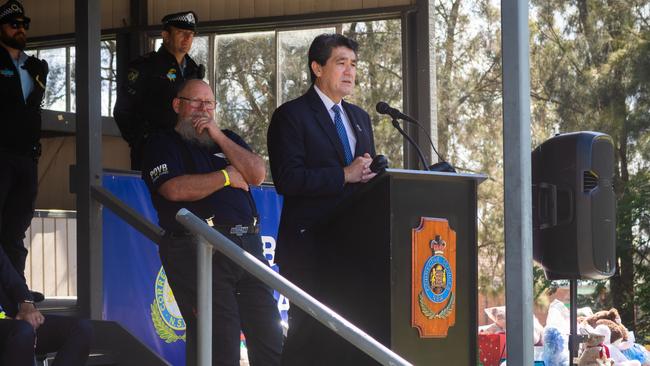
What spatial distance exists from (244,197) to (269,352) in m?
0.63

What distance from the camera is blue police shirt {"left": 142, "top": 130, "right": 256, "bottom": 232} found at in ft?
13.6

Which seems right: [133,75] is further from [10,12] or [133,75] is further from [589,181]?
[589,181]

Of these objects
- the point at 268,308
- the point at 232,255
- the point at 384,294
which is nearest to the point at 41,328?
the point at 268,308

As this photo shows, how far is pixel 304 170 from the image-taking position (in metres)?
3.76

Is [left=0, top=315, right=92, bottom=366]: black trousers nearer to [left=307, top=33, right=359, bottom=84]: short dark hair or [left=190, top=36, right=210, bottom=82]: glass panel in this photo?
[left=307, top=33, right=359, bottom=84]: short dark hair

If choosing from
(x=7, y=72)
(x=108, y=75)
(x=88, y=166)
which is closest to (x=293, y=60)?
(x=108, y=75)

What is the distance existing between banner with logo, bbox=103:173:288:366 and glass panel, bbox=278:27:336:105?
146 inches

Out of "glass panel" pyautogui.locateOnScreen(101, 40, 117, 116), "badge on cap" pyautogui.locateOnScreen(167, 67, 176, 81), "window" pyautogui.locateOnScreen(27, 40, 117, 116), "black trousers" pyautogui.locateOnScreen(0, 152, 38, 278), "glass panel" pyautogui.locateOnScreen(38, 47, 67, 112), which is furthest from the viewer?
"glass panel" pyautogui.locateOnScreen(38, 47, 67, 112)

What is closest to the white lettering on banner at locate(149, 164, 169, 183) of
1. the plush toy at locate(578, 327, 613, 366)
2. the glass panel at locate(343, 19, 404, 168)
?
the plush toy at locate(578, 327, 613, 366)

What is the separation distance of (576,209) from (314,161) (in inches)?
40.3

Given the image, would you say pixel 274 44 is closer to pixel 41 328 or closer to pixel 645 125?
pixel 41 328

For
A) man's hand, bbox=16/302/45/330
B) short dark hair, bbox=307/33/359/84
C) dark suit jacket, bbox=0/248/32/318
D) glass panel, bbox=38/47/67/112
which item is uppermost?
glass panel, bbox=38/47/67/112

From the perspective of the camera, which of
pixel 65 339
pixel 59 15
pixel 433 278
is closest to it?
pixel 433 278

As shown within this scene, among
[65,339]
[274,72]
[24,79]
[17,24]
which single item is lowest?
[65,339]
